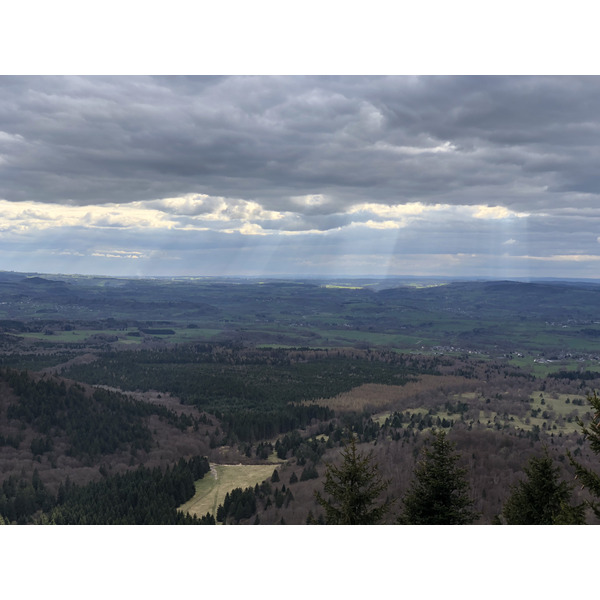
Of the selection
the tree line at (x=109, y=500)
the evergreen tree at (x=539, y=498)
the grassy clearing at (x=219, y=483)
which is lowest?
the grassy clearing at (x=219, y=483)

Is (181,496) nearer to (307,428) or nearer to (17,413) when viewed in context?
(307,428)

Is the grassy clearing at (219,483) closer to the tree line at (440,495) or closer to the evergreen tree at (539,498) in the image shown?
the tree line at (440,495)

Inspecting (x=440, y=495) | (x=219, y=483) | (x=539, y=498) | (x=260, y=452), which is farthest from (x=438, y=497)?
(x=260, y=452)

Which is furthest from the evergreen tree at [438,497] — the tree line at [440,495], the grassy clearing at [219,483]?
the grassy clearing at [219,483]

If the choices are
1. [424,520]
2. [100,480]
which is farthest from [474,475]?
[100,480]

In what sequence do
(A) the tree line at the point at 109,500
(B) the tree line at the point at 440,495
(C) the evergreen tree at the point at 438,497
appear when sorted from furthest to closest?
(A) the tree line at the point at 109,500, (C) the evergreen tree at the point at 438,497, (B) the tree line at the point at 440,495

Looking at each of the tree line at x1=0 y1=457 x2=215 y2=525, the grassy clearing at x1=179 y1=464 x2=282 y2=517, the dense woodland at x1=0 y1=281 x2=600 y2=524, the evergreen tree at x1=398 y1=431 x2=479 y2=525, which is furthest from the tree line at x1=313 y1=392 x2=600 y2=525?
the grassy clearing at x1=179 y1=464 x2=282 y2=517

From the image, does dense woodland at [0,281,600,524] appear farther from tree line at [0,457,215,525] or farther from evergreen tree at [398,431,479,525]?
tree line at [0,457,215,525]

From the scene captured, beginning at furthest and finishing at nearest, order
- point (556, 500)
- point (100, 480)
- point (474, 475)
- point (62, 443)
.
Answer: point (62, 443) → point (100, 480) → point (474, 475) → point (556, 500)

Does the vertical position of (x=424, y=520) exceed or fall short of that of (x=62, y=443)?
it exceeds it
